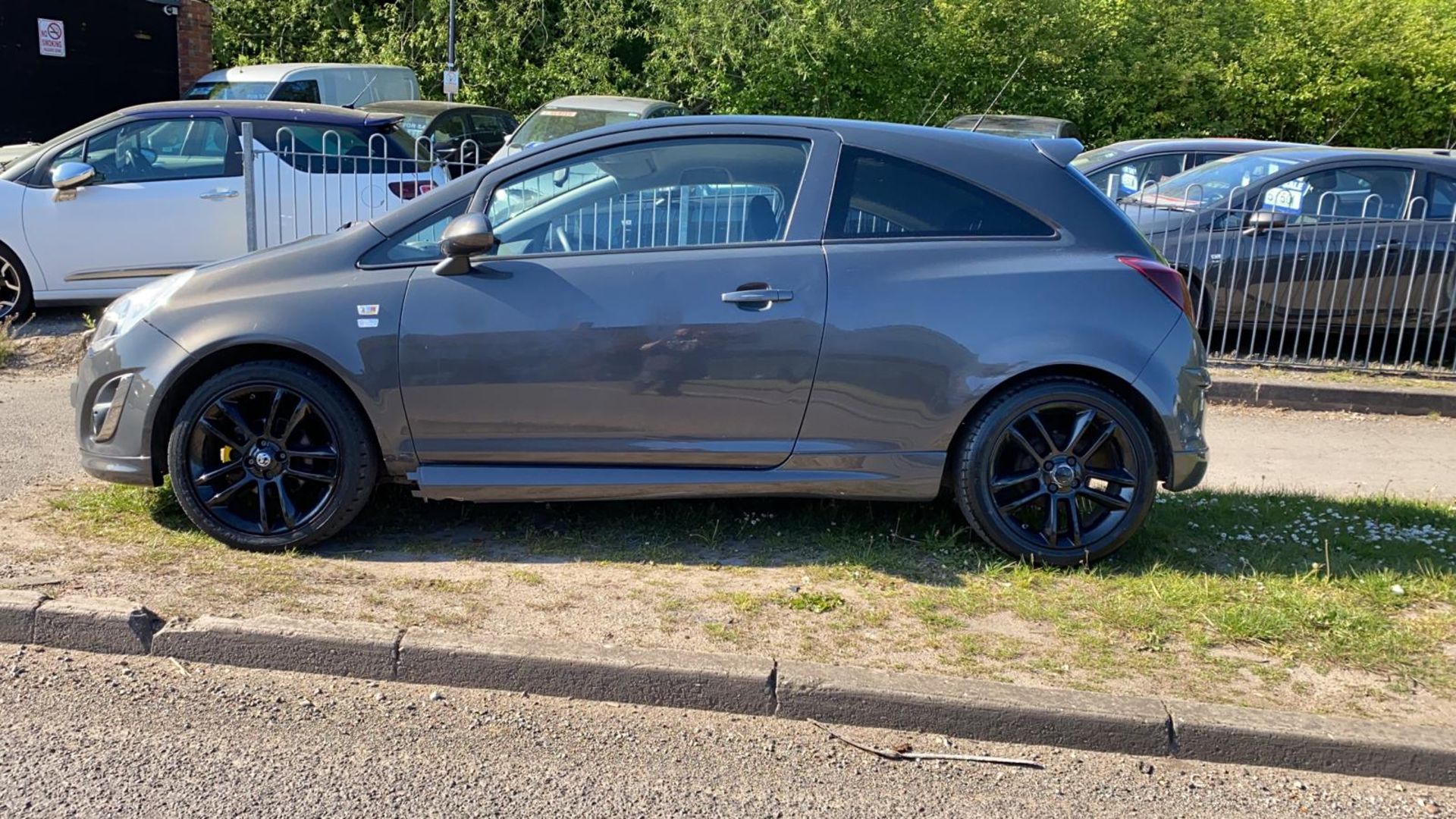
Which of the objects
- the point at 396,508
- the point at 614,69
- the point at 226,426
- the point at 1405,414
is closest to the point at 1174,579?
the point at 396,508

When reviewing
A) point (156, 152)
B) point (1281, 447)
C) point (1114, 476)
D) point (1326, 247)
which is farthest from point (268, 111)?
point (1326, 247)

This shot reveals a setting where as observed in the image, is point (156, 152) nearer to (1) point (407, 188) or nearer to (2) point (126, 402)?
(1) point (407, 188)

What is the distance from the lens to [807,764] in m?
3.60

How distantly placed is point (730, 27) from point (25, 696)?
18577 millimetres

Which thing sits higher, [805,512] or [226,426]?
[226,426]

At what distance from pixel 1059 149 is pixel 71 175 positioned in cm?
729

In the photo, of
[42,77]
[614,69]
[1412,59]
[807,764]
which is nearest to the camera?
[807,764]

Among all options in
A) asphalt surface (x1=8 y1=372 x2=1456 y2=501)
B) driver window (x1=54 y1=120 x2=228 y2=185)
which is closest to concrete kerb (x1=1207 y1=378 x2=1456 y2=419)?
asphalt surface (x1=8 y1=372 x2=1456 y2=501)

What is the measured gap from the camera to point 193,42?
64.8 ft

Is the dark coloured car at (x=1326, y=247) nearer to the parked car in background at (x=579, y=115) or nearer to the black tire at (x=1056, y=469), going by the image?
the black tire at (x=1056, y=469)

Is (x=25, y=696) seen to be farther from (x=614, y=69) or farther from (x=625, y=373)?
(x=614, y=69)

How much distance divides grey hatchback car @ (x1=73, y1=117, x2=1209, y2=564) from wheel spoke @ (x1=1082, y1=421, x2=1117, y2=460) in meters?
0.01

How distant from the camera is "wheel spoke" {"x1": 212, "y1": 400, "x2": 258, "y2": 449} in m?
4.70

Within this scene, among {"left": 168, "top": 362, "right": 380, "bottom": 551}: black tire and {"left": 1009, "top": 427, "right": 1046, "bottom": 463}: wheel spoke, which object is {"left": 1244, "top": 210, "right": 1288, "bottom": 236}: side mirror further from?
{"left": 168, "top": 362, "right": 380, "bottom": 551}: black tire
